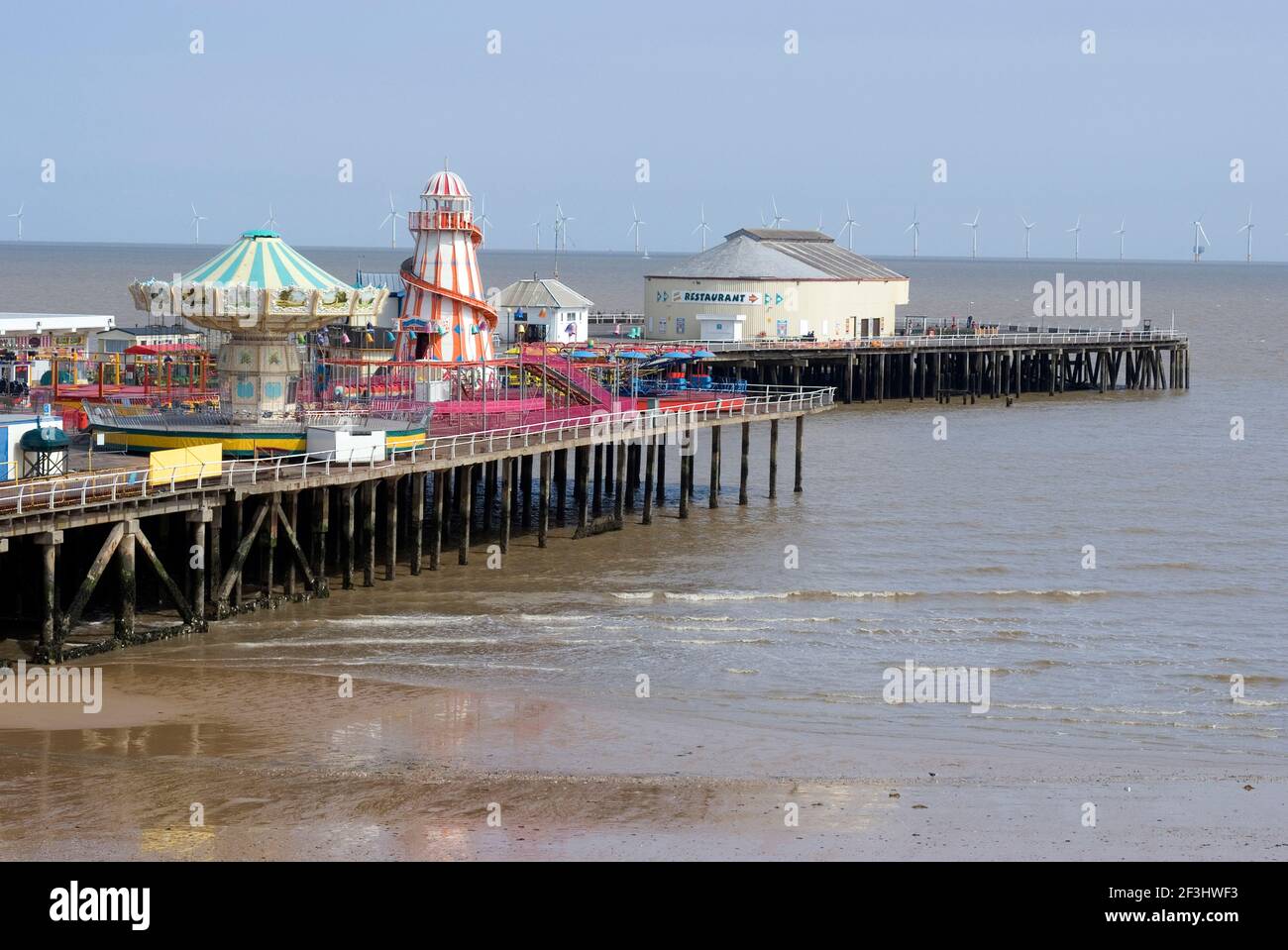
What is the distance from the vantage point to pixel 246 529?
37562 millimetres

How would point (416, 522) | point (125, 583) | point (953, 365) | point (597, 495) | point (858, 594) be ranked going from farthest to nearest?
1. point (953, 365)
2. point (597, 495)
3. point (416, 522)
4. point (858, 594)
5. point (125, 583)

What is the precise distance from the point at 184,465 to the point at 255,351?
8029 mm

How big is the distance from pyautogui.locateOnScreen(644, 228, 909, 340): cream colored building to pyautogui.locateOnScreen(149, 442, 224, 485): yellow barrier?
2020 inches

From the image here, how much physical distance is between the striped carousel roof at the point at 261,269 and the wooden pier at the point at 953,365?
35375 millimetres

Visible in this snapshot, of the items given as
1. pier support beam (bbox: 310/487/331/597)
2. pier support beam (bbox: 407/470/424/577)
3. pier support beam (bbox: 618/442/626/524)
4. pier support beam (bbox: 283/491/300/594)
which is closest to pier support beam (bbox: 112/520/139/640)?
pier support beam (bbox: 283/491/300/594)

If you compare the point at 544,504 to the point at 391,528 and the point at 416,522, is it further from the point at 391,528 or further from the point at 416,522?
the point at 391,528

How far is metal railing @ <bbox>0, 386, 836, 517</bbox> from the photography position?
3184 centimetres

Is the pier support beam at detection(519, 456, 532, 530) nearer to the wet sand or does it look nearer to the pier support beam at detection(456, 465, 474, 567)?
the pier support beam at detection(456, 465, 474, 567)

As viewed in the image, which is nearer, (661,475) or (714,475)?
(661,475)

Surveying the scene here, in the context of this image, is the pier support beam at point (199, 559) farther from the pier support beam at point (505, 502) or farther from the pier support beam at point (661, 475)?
the pier support beam at point (661, 475)

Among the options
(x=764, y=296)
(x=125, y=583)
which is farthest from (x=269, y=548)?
(x=764, y=296)

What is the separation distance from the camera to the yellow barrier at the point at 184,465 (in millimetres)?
33656

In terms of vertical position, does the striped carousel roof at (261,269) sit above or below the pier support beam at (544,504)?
above

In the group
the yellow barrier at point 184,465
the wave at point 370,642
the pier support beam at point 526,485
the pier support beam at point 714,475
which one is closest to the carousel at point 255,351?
the yellow barrier at point 184,465
